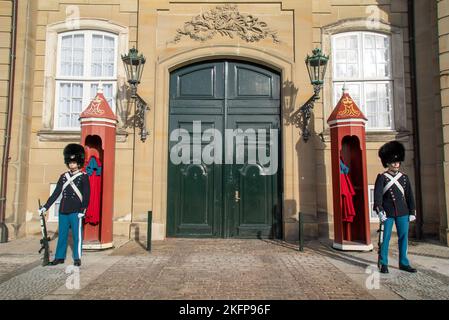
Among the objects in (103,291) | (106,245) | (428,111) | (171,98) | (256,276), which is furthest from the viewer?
(171,98)

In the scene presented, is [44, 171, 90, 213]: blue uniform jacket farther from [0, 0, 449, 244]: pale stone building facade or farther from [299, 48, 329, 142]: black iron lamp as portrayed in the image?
[299, 48, 329, 142]: black iron lamp

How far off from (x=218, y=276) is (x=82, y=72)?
20.6 feet

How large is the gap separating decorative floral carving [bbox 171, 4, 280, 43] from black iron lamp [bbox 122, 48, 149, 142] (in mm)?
1481

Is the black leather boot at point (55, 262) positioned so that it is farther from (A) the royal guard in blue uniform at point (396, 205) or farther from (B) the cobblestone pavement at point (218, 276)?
(A) the royal guard in blue uniform at point (396, 205)

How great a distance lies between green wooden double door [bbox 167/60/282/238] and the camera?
8.83 m

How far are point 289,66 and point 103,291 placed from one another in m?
6.43

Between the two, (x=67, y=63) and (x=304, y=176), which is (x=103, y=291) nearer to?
(x=304, y=176)

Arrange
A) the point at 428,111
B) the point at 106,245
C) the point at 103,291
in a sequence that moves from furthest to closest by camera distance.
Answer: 1. the point at 428,111
2. the point at 106,245
3. the point at 103,291

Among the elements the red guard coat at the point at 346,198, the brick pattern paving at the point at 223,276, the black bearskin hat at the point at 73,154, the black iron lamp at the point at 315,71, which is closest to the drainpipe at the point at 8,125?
the brick pattern paving at the point at 223,276

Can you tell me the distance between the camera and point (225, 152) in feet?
29.2

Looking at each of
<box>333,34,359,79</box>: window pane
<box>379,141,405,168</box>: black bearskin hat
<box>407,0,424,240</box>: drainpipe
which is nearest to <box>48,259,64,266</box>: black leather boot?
<box>379,141,405,168</box>: black bearskin hat

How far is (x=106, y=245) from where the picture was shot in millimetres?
7215

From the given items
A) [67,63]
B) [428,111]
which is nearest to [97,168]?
[67,63]

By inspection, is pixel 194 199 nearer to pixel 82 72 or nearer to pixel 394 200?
pixel 82 72
